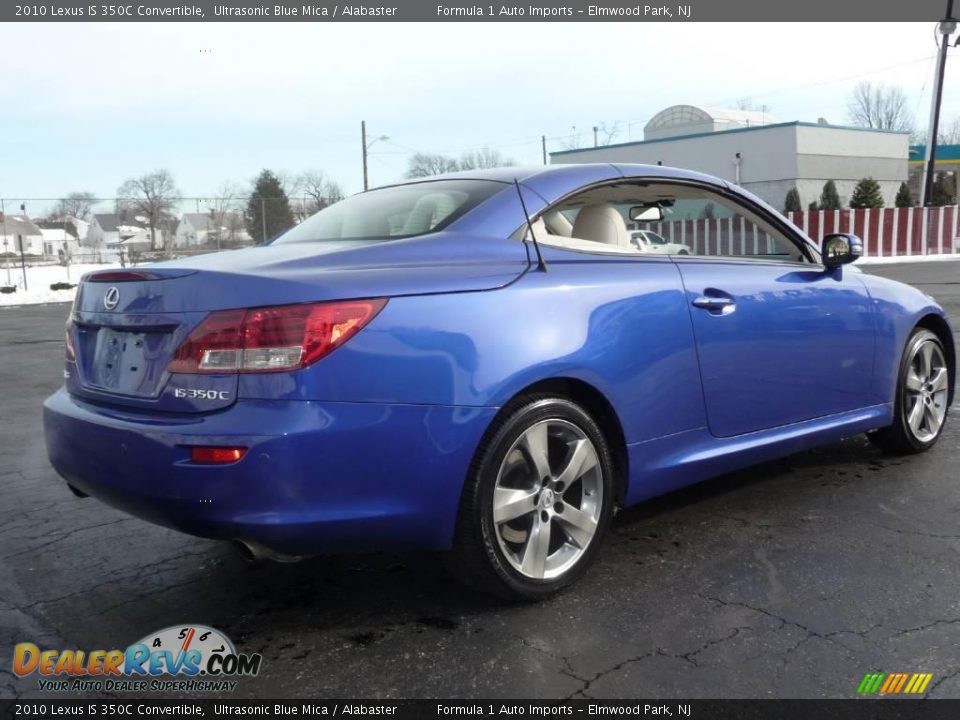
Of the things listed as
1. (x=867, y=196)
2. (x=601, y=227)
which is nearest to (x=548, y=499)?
(x=601, y=227)

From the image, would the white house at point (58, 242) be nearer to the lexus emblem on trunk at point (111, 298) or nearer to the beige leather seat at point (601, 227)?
the lexus emblem on trunk at point (111, 298)

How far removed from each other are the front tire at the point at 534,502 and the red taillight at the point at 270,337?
624 millimetres

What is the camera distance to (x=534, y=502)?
3.06 meters

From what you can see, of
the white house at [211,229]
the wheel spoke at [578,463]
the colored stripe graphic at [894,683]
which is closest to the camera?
the colored stripe graphic at [894,683]

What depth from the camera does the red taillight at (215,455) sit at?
8.33ft

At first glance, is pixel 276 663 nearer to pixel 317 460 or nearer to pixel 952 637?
pixel 317 460

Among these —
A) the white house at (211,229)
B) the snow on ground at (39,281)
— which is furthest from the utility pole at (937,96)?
the snow on ground at (39,281)

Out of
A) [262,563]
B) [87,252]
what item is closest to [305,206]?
[87,252]

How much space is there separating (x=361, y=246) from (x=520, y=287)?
56 centimetres

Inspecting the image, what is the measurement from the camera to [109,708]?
246 cm

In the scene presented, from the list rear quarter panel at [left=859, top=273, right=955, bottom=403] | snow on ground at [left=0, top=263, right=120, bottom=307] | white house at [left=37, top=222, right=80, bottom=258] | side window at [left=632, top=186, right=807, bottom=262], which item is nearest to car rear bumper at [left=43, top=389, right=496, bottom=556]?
side window at [left=632, top=186, right=807, bottom=262]

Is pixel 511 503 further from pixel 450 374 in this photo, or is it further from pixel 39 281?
pixel 39 281

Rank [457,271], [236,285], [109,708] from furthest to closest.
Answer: [457,271] < [236,285] < [109,708]

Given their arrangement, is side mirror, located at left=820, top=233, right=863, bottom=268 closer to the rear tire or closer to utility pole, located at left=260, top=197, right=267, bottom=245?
the rear tire
